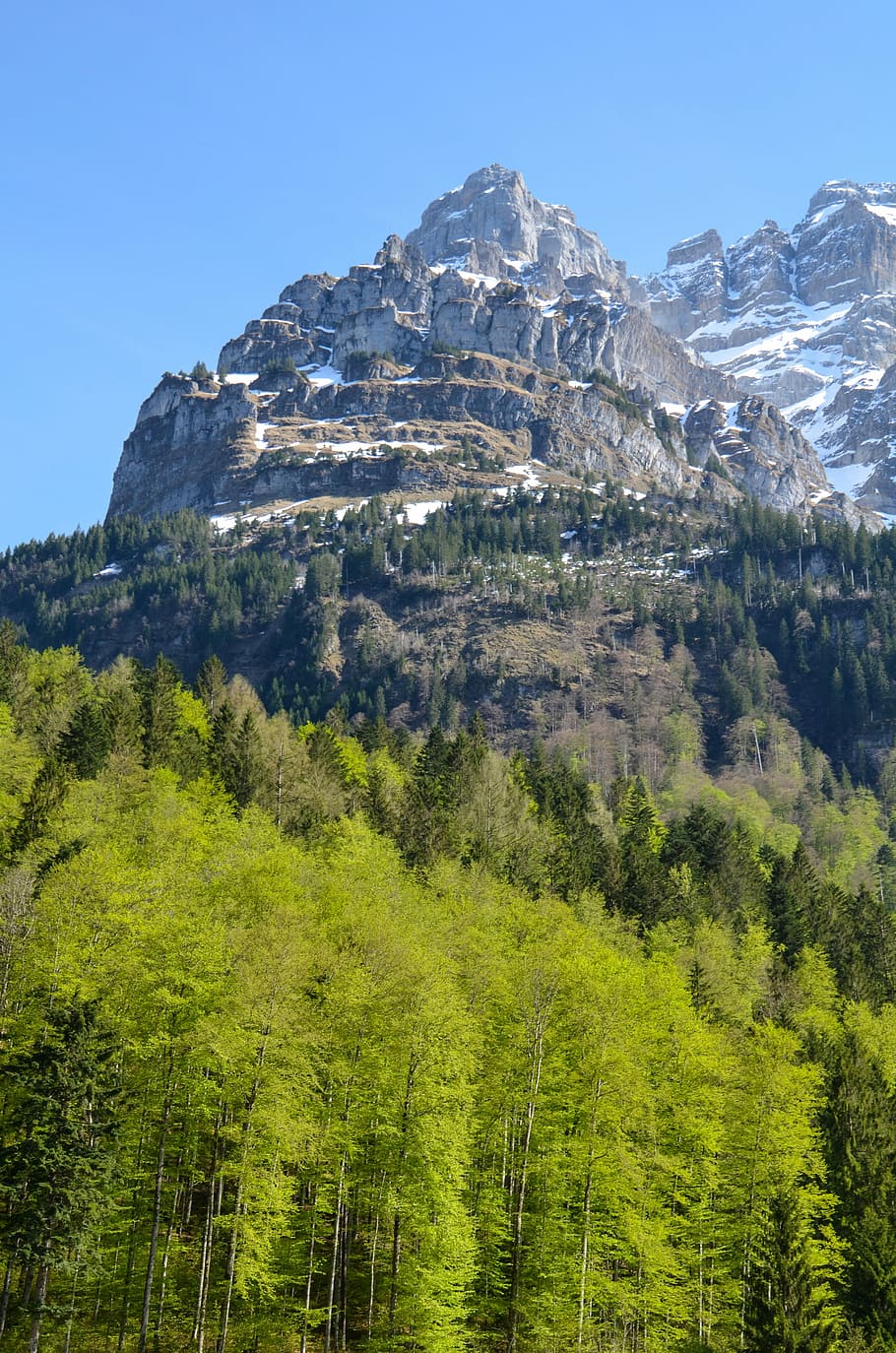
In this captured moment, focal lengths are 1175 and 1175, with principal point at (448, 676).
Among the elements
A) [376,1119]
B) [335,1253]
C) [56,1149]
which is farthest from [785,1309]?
[56,1149]

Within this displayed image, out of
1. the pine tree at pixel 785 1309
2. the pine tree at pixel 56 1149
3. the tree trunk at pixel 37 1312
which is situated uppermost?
the pine tree at pixel 56 1149

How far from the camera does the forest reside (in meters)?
36.8

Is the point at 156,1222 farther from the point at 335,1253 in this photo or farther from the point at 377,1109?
the point at 377,1109

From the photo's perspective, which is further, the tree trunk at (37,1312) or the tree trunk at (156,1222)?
the tree trunk at (156,1222)

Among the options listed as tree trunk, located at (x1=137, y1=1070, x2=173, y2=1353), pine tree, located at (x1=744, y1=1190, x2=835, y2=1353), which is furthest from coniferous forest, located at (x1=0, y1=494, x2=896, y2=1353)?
tree trunk, located at (x1=137, y1=1070, x2=173, y2=1353)

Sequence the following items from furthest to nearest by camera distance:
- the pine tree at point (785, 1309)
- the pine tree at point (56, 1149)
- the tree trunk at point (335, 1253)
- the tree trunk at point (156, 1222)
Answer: the tree trunk at point (335, 1253), the tree trunk at point (156, 1222), the pine tree at point (56, 1149), the pine tree at point (785, 1309)

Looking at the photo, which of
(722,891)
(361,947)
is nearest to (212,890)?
(361,947)

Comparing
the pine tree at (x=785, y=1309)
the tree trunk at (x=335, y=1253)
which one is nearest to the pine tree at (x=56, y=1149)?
the tree trunk at (x=335, y=1253)

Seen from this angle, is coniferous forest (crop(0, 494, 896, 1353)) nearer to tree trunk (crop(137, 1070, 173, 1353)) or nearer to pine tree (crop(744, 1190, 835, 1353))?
pine tree (crop(744, 1190, 835, 1353))

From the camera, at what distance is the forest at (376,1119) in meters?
36.8

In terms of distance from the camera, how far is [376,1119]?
A: 42906 millimetres

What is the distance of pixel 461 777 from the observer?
92500mm

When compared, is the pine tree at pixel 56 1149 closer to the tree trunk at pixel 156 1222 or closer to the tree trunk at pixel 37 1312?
the tree trunk at pixel 37 1312

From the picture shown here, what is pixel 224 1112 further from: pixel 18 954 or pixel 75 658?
pixel 75 658
